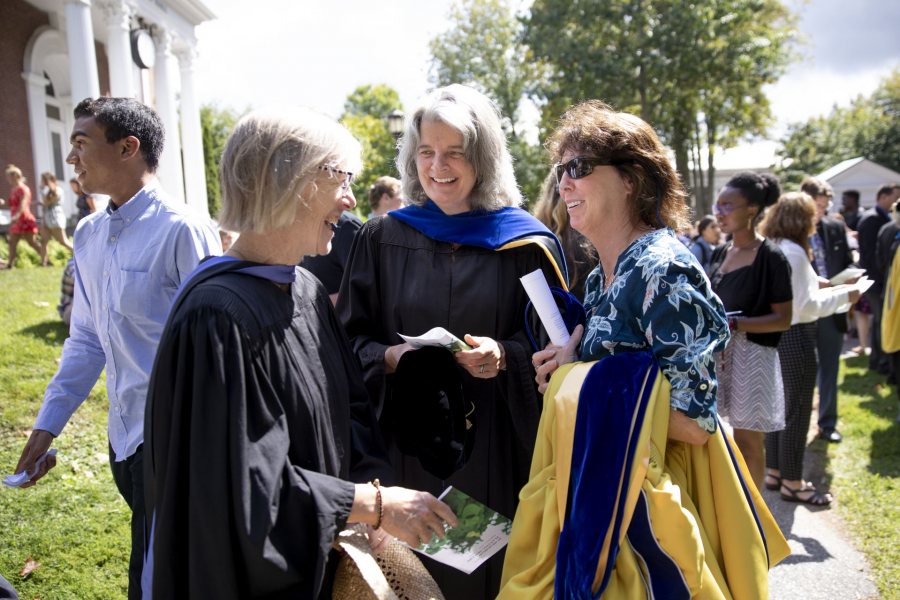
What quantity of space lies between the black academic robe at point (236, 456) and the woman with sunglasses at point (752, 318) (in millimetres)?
3214

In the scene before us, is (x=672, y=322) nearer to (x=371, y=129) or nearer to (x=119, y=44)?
(x=119, y=44)

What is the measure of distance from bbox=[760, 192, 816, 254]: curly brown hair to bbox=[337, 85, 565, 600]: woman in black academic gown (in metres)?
2.86

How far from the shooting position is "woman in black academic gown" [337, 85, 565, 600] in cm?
263

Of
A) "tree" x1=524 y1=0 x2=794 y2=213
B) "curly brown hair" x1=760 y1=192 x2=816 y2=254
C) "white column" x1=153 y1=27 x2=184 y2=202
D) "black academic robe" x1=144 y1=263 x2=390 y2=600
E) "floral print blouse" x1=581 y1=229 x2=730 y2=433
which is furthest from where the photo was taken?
"tree" x1=524 y1=0 x2=794 y2=213

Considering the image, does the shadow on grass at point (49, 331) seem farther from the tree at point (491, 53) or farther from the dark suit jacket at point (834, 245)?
the tree at point (491, 53)

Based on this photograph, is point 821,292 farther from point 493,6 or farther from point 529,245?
point 493,6

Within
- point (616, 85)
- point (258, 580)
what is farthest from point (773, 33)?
point (258, 580)

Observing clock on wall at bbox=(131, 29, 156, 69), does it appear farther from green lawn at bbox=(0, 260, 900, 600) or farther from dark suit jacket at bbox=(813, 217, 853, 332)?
dark suit jacket at bbox=(813, 217, 853, 332)

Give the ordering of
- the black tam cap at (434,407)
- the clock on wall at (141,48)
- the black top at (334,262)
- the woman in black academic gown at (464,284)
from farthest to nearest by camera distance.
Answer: the clock on wall at (141,48) → the black top at (334,262) → the woman in black academic gown at (464,284) → the black tam cap at (434,407)

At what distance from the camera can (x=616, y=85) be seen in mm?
24875

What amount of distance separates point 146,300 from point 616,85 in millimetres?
24703

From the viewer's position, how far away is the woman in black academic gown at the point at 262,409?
1472 mm

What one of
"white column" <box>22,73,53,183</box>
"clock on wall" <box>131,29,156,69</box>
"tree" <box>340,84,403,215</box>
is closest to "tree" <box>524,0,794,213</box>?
"tree" <box>340,84,403,215</box>

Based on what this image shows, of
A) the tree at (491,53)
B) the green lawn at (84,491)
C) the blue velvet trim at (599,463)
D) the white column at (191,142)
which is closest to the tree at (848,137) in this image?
the tree at (491,53)
